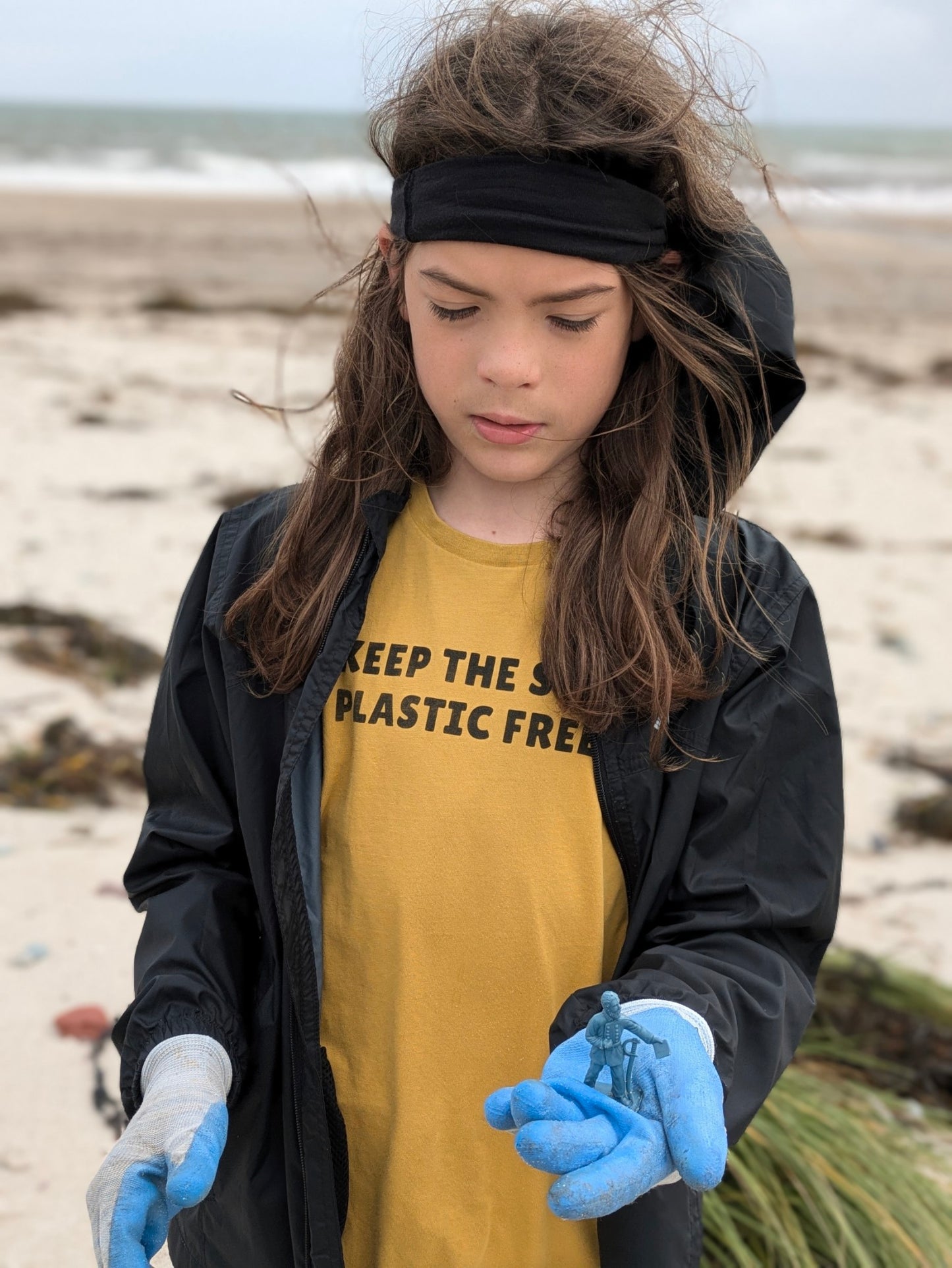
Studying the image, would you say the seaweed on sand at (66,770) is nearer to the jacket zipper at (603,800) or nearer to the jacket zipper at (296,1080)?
the jacket zipper at (296,1080)

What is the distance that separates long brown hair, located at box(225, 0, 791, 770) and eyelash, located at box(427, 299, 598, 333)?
8 cm

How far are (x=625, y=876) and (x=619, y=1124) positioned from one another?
388 millimetres

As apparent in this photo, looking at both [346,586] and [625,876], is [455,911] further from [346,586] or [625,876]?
[346,586]

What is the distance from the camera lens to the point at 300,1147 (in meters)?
1.63

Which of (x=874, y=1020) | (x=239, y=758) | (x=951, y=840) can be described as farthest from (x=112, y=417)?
(x=239, y=758)

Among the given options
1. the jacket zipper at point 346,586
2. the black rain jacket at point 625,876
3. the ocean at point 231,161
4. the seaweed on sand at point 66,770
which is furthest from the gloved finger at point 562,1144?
the ocean at point 231,161

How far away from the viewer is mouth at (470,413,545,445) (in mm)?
1650

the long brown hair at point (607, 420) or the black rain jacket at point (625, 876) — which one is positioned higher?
the long brown hair at point (607, 420)

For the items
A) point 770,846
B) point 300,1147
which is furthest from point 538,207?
point 300,1147

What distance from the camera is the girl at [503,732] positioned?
62.1 inches

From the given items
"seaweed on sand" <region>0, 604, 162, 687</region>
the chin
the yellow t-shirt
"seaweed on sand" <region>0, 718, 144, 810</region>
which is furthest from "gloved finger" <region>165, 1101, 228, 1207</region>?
"seaweed on sand" <region>0, 604, 162, 687</region>

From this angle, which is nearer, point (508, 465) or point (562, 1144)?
point (562, 1144)

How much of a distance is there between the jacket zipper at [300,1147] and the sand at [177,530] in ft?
2.94

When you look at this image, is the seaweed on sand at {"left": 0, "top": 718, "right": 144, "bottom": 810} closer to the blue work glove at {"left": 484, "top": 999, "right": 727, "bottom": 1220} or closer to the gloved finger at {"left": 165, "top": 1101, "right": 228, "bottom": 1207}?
the gloved finger at {"left": 165, "top": 1101, "right": 228, "bottom": 1207}
